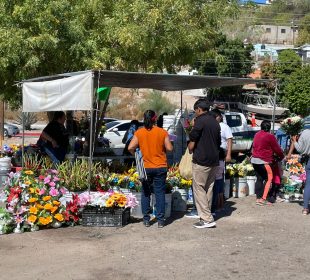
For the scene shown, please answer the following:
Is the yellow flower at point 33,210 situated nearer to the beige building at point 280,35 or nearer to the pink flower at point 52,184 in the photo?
the pink flower at point 52,184

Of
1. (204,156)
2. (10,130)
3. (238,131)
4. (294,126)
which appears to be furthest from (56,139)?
(10,130)

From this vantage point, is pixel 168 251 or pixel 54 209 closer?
pixel 168 251

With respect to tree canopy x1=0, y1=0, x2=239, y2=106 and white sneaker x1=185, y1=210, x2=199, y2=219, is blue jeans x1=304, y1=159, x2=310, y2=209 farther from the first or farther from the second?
tree canopy x1=0, y1=0, x2=239, y2=106

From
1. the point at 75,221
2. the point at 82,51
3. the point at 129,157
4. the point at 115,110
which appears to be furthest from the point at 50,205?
the point at 115,110

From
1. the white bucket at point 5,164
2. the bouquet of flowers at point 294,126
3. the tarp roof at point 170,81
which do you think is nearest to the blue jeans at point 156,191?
the tarp roof at point 170,81

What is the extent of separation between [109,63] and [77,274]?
8.11 m

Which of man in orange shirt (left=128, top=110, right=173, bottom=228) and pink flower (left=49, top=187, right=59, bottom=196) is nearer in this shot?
man in orange shirt (left=128, top=110, right=173, bottom=228)

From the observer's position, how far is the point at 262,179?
418 inches

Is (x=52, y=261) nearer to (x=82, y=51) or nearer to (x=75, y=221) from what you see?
(x=75, y=221)

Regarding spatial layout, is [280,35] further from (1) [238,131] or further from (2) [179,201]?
(2) [179,201]

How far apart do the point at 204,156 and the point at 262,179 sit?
2.74m

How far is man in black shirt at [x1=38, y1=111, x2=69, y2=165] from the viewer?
11.2 meters

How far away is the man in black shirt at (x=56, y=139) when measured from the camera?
440 inches

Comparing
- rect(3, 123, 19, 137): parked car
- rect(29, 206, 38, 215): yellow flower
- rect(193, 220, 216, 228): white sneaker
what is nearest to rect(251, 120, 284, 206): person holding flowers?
rect(193, 220, 216, 228): white sneaker
